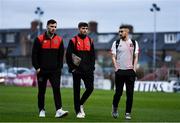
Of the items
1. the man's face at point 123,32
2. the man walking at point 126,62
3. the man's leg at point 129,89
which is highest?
the man's face at point 123,32

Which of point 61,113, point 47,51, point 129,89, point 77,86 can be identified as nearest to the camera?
point 61,113

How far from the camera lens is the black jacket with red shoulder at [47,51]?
14781 millimetres

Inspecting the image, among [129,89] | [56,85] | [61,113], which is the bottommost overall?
[61,113]

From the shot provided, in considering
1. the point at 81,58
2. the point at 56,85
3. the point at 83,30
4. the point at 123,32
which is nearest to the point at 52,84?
the point at 56,85

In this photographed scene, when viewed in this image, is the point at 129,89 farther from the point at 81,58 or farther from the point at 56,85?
the point at 56,85

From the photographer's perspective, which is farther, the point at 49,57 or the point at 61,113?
the point at 49,57

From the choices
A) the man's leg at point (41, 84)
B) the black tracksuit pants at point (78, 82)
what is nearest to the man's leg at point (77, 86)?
the black tracksuit pants at point (78, 82)

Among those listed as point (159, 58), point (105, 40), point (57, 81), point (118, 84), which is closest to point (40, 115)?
point (57, 81)

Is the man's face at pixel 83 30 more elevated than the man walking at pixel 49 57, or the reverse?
the man's face at pixel 83 30

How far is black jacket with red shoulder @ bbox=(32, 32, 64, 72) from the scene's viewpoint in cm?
1478

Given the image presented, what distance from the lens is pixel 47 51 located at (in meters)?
14.8

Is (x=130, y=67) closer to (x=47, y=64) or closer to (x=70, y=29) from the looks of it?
(x=47, y=64)

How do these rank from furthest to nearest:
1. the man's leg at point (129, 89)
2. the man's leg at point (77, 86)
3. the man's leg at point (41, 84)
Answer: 1. the man's leg at point (77, 86)
2. the man's leg at point (129, 89)
3. the man's leg at point (41, 84)

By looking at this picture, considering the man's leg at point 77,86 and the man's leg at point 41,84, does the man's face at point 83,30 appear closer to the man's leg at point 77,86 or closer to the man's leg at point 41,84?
the man's leg at point 77,86
